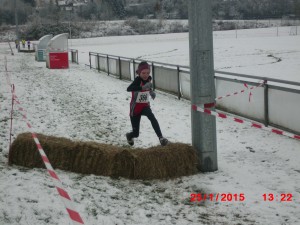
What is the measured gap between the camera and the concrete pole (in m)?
5.91

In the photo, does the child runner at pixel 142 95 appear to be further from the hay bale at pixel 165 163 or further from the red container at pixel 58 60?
the red container at pixel 58 60

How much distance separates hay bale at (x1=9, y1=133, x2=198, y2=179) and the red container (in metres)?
20.0

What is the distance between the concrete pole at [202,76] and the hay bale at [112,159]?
20 cm

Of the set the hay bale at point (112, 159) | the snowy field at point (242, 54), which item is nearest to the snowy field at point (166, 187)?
the hay bale at point (112, 159)

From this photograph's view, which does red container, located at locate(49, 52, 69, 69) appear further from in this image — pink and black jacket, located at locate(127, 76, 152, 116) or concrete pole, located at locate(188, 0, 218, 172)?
concrete pole, located at locate(188, 0, 218, 172)

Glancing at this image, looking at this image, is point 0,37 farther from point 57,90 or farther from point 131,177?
point 131,177

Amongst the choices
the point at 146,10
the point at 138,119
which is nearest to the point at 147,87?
the point at 138,119

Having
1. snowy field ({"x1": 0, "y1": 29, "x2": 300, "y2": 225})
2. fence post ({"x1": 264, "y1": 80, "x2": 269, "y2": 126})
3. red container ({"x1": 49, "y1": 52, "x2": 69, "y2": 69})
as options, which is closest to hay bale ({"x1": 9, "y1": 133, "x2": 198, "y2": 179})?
snowy field ({"x1": 0, "y1": 29, "x2": 300, "y2": 225})

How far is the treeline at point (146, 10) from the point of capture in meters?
120

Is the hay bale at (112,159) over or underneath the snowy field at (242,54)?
underneath

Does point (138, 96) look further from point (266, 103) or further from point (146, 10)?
point (146, 10)

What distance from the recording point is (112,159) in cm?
608

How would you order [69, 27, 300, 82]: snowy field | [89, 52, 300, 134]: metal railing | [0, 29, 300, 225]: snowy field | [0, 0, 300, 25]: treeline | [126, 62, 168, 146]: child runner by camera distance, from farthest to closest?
[0, 0, 300, 25]: treeline
[69, 27, 300, 82]: snowy field
[89, 52, 300, 134]: metal railing
[126, 62, 168, 146]: child runner
[0, 29, 300, 225]: snowy field

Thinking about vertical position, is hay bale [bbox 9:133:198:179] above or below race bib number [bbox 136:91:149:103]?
below
